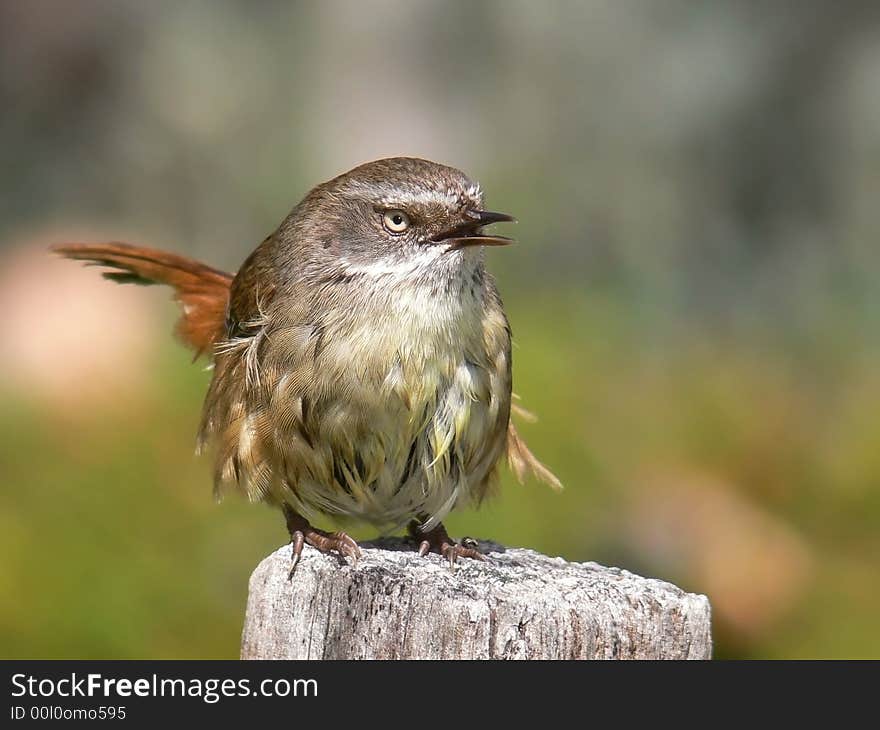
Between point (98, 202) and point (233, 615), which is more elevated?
point (98, 202)

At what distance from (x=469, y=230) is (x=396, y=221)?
225mm

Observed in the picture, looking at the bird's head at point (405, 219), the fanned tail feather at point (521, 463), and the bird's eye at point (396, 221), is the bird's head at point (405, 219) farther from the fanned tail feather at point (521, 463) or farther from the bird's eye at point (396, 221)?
the fanned tail feather at point (521, 463)

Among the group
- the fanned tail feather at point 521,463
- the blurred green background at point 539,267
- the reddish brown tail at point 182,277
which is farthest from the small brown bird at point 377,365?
the blurred green background at point 539,267

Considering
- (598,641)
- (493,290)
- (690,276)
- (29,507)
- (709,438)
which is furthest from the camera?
(690,276)

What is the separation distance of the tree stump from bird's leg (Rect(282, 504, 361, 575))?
114mm

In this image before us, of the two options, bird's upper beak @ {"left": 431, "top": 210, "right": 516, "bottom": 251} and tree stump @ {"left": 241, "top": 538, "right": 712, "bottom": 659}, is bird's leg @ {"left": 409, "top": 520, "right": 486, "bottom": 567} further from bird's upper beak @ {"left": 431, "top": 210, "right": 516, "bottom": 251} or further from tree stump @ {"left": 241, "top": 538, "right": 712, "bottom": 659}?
bird's upper beak @ {"left": 431, "top": 210, "right": 516, "bottom": 251}

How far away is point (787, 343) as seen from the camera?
860 centimetres

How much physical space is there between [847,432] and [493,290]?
4.18m

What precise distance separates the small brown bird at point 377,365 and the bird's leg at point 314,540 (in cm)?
1

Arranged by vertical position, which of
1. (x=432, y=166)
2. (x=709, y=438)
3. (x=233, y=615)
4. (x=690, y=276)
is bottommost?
(x=233, y=615)

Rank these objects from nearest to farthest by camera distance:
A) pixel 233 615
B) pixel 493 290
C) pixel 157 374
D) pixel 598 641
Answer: pixel 598 641, pixel 493 290, pixel 233 615, pixel 157 374

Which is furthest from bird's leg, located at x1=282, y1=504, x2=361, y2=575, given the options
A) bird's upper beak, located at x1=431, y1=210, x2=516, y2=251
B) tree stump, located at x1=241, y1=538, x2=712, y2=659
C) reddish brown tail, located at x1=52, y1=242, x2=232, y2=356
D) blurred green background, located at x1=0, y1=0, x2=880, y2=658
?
blurred green background, located at x1=0, y1=0, x2=880, y2=658
